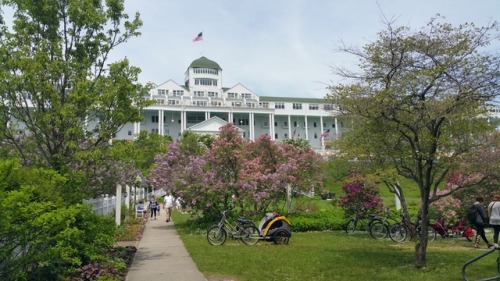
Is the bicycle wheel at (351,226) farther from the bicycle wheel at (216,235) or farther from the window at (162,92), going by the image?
the window at (162,92)

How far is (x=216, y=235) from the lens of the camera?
13695mm

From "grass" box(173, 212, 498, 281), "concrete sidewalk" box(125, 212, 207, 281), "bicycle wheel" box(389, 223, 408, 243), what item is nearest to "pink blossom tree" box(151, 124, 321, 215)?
"concrete sidewalk" box(125, 212, 207, 281)

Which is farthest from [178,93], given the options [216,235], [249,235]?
[249,235]

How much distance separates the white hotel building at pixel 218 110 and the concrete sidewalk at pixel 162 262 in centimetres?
5209

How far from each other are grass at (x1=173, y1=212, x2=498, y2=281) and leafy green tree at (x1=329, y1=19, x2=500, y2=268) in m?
0.92

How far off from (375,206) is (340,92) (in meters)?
9.82

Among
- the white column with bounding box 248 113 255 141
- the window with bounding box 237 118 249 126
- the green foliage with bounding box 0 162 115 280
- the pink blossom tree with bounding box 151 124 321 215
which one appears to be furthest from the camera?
the window with bounding box 237 118 249 126

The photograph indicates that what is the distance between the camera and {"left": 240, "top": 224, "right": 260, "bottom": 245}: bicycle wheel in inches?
540

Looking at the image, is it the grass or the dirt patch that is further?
the grass

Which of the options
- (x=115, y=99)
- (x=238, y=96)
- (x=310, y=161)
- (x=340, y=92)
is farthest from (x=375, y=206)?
(x=238, y=96)

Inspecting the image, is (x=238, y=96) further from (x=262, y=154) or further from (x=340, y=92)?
(x=340, y=92)

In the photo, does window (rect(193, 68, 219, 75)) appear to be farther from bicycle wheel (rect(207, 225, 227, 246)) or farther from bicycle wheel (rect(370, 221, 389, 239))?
bicycle wheel (rect(207, 225, 227, 246))

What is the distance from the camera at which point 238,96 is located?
79.1m

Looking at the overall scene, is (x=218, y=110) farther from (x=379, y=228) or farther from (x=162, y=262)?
(x=162, y=262)
